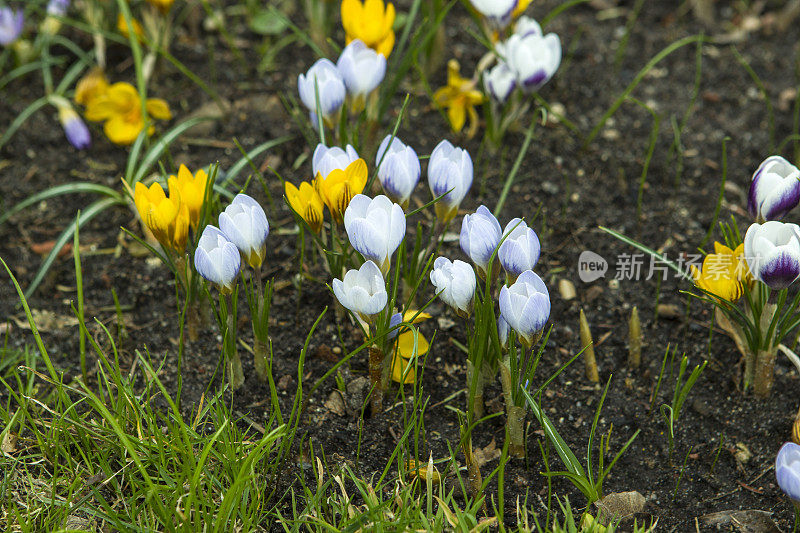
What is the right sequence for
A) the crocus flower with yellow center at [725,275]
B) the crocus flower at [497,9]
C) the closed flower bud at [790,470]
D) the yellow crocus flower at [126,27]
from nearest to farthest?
the closed flower bud at [790,470] < the crocus flower with yellow center at [725,275] < the crocus flower at [497,9] < the yellow crocus flower at [126,27]

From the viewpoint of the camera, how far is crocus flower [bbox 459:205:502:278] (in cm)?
144

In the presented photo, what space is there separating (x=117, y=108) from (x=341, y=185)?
106 centimetres

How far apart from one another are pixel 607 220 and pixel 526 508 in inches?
34.8

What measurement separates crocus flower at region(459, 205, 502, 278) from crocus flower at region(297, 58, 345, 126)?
475mm

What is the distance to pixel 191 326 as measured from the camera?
5.84ft

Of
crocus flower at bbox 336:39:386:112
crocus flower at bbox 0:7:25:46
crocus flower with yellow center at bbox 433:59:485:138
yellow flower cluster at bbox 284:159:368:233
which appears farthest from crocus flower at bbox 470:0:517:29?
crocus flower at bbox 0:7:25:46

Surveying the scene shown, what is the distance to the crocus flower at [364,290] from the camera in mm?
1392

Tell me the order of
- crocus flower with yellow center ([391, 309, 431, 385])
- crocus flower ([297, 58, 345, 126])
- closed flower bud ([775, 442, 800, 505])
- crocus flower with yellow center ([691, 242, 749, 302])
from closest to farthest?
1. closed flower bud ([775, 442, 800, 505])
2. crocus flower with yellow center ([691, 242, 749, 302])
3. crocus flower with yellow center ([391, 309, 431, 385])
4. crocus flower ([297, 58, 345, 126])

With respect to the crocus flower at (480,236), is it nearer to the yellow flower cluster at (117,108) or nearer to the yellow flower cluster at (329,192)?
the yellow flower cluster at (329,192)

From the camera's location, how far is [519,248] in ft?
4.66

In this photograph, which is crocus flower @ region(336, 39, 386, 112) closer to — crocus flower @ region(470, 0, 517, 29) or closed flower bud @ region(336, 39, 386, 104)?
closed flower bud @ region(336, 39, 386, 104)

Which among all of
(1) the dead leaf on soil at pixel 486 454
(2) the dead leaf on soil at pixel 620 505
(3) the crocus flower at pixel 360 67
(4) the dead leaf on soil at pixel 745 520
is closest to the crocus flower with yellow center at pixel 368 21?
(3) the crocus flower at pixel 360 67

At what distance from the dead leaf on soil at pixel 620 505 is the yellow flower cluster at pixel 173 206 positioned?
945 millimetres

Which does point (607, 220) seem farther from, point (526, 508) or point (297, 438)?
point (297, 438)
